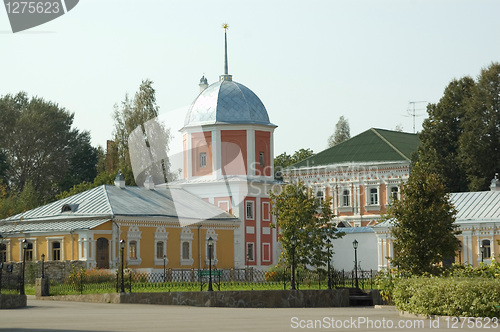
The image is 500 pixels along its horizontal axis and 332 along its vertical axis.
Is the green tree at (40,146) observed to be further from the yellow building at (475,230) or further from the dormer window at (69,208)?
the yellow building at (475,230)

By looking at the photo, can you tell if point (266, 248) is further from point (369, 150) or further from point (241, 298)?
point (241, 298)

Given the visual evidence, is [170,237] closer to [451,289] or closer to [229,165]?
[229,165]

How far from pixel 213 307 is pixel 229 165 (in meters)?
27.8

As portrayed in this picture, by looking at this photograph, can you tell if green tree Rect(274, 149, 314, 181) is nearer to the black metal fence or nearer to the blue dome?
the blue dome

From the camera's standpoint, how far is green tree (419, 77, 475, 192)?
6272 cm

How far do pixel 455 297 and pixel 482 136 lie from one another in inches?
1623

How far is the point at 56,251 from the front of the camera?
4819cm

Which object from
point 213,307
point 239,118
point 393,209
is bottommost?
point 213,307

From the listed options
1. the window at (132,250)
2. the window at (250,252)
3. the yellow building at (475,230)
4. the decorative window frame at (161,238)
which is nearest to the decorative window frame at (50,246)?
the window at (132,250)

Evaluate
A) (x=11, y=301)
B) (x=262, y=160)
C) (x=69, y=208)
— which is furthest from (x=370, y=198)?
(x=11, y=301)

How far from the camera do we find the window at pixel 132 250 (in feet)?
162

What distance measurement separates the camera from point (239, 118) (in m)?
59.2

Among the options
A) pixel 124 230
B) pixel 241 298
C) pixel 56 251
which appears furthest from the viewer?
pixel 124 230

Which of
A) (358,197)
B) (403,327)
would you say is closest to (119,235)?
(358,197)
